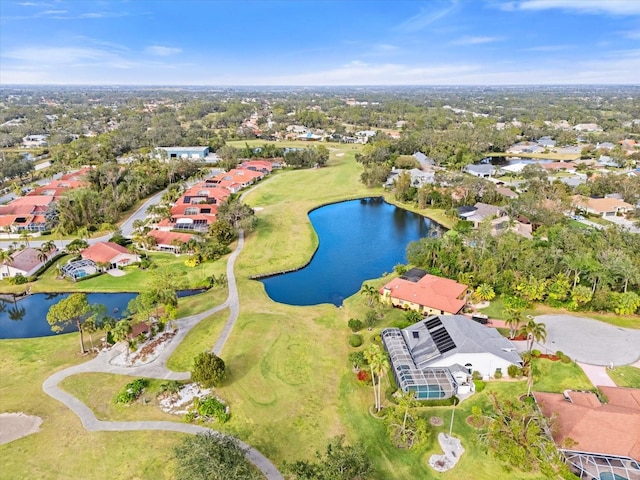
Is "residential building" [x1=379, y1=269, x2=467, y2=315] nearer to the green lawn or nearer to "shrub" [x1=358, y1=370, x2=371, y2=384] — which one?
"shrub" [x1=358, y1=370, x2=371, y2=384]

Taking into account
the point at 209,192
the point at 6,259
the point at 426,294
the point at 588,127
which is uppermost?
the point at 588,127

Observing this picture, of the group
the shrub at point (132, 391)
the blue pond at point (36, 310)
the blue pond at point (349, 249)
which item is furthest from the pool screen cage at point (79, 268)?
the shrub at point (132, 391)

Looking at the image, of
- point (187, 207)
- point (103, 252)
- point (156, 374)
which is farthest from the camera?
point (187, 207)

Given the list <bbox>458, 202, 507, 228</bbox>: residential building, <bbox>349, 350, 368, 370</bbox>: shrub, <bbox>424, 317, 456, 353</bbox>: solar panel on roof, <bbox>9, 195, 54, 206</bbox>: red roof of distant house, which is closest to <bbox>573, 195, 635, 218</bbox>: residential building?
<bbox>458, 202, 507, 228</bbox>: residential building

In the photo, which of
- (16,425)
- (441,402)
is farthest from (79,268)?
(441,402)

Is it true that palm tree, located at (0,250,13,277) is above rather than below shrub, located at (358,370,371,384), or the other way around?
above

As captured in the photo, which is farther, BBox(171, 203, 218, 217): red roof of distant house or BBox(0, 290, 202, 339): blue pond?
BBox(171, 203, 218, 217): red roof of distant house

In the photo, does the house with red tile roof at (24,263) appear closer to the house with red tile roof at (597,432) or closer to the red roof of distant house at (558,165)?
the house with red tile roof at (597,432)

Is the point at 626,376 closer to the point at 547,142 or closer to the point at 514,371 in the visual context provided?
the point at 514,371
